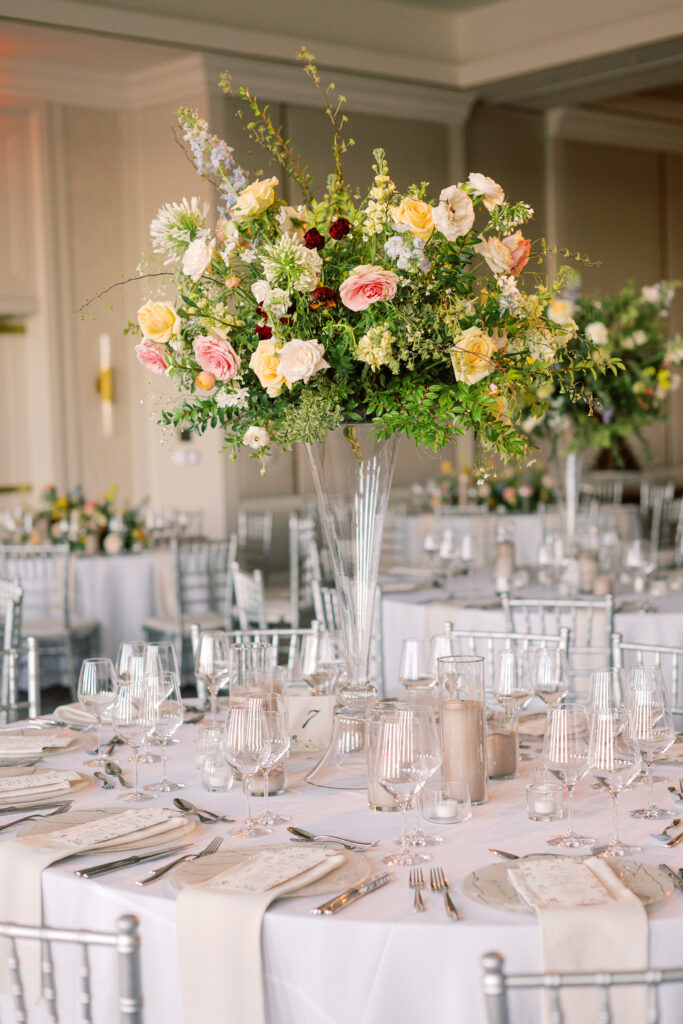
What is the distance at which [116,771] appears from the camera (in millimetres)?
2410

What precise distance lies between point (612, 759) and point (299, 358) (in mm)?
939

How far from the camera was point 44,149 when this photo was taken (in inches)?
385

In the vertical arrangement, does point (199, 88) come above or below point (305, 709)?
above

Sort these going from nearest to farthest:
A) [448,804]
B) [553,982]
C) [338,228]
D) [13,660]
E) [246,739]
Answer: [553,982] < [246,739] < [448,804] < [338,228] < [13,660]

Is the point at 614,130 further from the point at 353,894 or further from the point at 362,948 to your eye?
the point at 362,948

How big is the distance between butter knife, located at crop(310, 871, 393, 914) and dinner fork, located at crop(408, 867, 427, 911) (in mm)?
33

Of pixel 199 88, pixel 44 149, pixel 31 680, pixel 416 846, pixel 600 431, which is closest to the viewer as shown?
pixel 416 846

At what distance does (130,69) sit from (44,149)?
0.99m

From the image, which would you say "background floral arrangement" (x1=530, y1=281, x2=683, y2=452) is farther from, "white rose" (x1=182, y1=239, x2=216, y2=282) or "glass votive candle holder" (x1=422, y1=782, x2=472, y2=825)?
"glass votive candle holder" (x1=422, y1=782, x2=472, y2=825)

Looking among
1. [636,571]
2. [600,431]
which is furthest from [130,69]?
[636,571]

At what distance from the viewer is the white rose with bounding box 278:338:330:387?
2240 millimetres

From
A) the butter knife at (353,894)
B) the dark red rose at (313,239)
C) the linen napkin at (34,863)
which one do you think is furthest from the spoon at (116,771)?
the dark red rose at (313,239)

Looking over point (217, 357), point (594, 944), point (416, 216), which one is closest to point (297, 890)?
point (594, 944)

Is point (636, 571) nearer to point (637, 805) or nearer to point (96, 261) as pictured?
point (637, 805)
